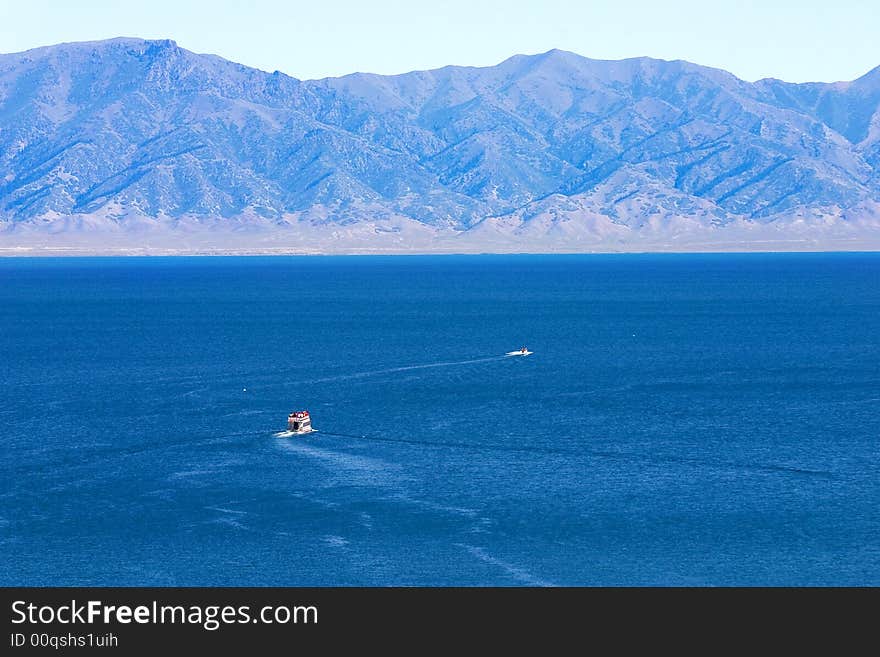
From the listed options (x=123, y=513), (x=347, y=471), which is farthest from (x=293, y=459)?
(x=123, y=513)

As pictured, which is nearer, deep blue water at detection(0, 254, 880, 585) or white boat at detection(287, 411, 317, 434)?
deep blue water at detection(0, 254, 880, 585)

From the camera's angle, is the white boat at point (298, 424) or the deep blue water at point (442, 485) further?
Answer: the white boat at point (298, 424)

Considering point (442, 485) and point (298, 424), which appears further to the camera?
point (298, 424)

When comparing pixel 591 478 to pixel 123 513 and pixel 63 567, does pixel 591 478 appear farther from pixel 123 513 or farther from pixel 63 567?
pixel 63 567

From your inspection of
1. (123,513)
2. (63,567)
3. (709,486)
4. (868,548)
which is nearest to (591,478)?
(709,486)
